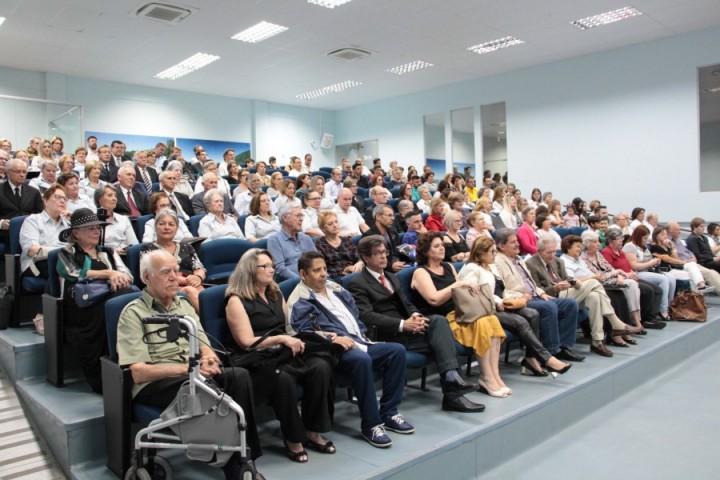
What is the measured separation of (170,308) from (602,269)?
4.26 meters

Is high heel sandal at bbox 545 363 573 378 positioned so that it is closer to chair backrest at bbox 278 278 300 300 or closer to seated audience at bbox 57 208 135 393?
chair backrest at bbox 278 278 300 300

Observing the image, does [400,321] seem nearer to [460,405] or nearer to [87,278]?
[460,405]

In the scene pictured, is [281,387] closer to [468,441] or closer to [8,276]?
[468,441]

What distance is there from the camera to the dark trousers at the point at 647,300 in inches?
217

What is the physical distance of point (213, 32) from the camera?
28.5ft

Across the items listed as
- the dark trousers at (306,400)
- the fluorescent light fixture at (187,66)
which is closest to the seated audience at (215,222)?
the dark trousers at (306,400)

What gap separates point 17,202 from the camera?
4367 mm

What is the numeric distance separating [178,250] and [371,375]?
1620mm

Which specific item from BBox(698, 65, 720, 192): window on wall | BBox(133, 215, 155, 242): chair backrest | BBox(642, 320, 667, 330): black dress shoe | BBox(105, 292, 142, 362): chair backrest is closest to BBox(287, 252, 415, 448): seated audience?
BBox(105, 292, 142, 362): chair backrest

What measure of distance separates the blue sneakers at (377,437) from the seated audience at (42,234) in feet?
7.84

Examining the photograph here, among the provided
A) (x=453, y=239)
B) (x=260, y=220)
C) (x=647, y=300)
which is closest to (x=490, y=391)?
(x=453, y=239)

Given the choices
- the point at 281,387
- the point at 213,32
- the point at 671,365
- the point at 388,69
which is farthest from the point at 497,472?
Answer: the point at 388,69

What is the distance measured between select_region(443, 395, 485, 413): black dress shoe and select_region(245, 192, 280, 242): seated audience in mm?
2361

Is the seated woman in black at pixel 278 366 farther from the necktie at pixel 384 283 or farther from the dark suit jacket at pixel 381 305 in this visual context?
the necktie at pixel 384 283
